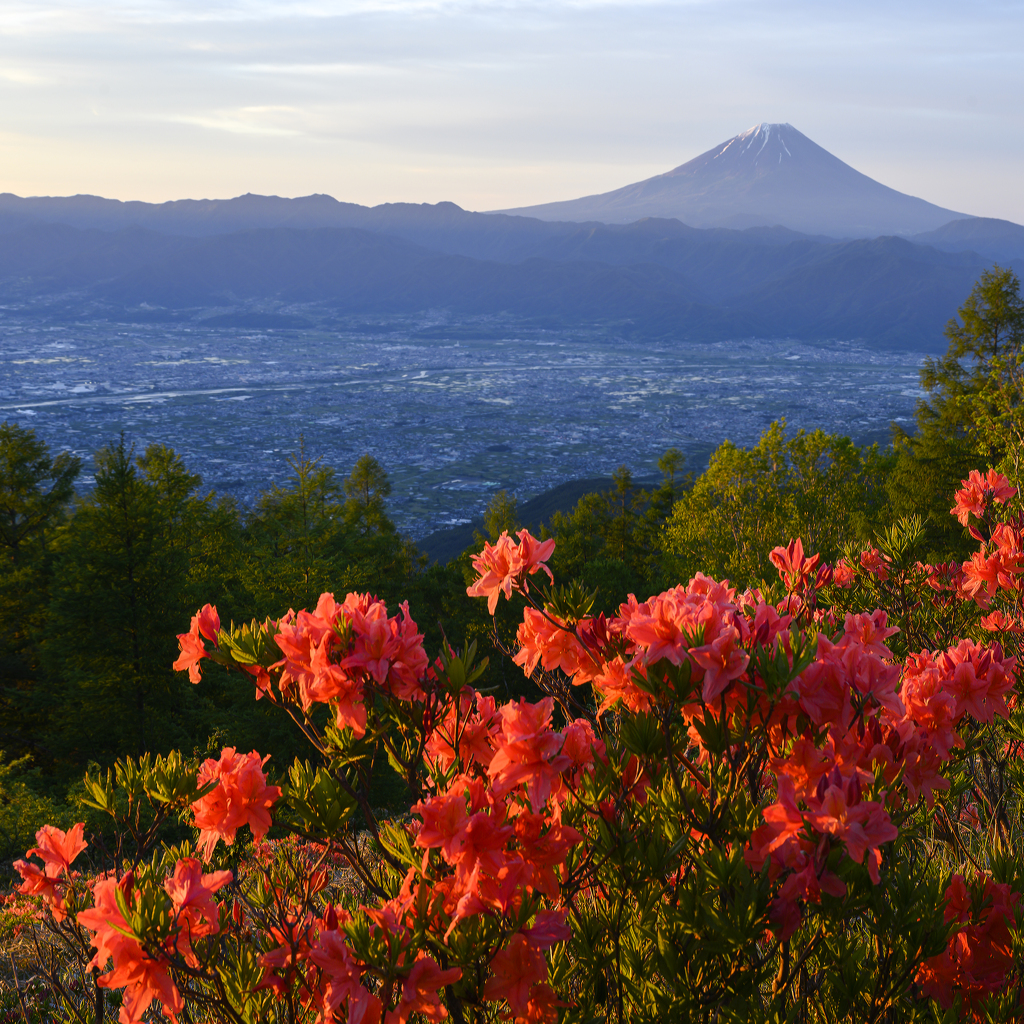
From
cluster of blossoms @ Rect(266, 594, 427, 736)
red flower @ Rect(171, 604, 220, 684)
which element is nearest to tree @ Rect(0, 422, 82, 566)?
red flower @ Rect(171, 604, 220, 684)

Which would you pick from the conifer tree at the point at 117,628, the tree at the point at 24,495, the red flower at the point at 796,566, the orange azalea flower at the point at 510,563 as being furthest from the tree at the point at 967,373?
the tree at the point at 24,495

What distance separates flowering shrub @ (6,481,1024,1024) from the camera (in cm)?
171

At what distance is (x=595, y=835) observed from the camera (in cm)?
217

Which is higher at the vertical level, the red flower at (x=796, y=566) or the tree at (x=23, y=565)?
the red flower at (x=796, y=566)

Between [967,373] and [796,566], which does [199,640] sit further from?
[967,373]

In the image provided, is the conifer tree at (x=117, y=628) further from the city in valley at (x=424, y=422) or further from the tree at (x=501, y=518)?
the city in valley at (x=424, y=422)

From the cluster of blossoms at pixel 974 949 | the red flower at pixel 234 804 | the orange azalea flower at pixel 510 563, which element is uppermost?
the orange azalea flower at pixel 510 563

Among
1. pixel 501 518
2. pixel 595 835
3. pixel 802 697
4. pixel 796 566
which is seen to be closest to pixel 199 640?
pixel 595 835

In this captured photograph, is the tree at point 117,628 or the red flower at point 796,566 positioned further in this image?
the tree at point 117,628

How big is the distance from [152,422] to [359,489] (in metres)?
96.7

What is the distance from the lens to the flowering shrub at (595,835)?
1705 millimetres

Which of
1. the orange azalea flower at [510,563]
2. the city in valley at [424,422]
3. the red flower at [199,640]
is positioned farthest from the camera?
the city in valley at [424,422]

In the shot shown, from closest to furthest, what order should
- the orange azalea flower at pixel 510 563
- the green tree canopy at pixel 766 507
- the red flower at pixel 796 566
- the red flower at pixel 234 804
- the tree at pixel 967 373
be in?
the red flower at pixel 234 804
the orange azalea flower at pixel 510 563
the red flower at pixel 796 566
the green tree canopy at pixel 766 507
the tree at pixel 967 373

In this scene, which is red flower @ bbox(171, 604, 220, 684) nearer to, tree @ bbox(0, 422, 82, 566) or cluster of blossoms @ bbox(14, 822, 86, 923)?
cluster of blossoms @ bbox(14, 822, 86, 923)
